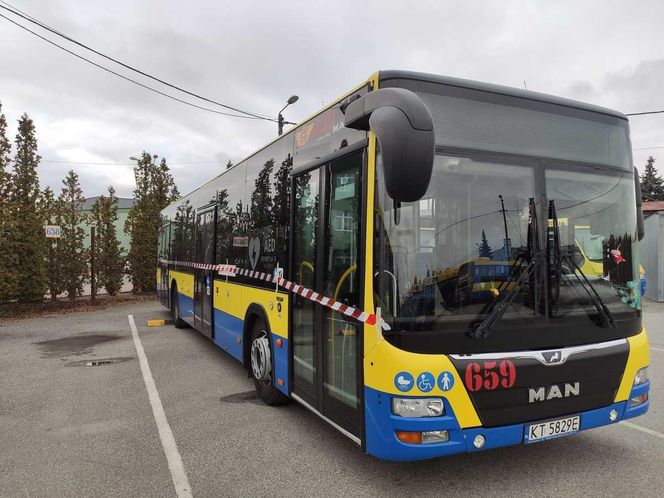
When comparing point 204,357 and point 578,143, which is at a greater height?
point 578,143

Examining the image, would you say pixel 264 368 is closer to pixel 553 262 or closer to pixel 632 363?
pixel 553 262

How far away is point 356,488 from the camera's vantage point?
344 centimetres

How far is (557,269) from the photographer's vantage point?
331 centimetres

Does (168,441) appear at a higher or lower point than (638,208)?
lower

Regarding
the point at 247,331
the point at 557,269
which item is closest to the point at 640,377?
the point at 557,269

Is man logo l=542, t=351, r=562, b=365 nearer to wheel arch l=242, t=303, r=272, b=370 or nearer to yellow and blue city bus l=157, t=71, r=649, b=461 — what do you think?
yellow and blue city bus l=157, t=71, r=649, b=461

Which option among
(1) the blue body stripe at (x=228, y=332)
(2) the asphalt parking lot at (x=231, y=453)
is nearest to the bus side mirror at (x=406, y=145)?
(2) the asphalt parking lot at (x=231, y=453)

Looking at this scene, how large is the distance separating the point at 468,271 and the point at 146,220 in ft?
60.9

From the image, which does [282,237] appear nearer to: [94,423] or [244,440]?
[244,440]

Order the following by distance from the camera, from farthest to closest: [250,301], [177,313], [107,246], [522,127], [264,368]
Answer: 1. [107,246]
2. [177,313]
3. [250,301]
4. [264,368]
5. [522,127]

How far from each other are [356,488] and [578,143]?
3.09 m

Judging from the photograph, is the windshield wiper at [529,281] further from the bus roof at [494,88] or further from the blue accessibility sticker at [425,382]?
the bus roof at [494,88]

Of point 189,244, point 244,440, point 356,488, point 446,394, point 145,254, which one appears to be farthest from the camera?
point 145,254

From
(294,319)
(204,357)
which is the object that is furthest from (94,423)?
(204,357)
